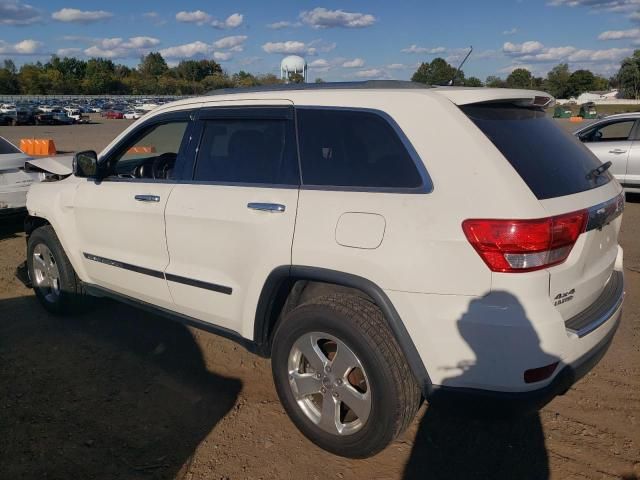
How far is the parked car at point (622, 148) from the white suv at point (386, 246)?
7582mm

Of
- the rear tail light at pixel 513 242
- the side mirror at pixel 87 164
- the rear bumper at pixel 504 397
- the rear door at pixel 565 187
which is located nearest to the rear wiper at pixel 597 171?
the rear door at pixel 565 187

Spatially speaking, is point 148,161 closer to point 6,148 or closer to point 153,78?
point 6,148

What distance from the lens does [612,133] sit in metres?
10.8

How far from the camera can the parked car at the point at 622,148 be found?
9727 mm

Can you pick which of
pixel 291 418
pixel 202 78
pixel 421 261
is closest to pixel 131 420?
pixel 291 418

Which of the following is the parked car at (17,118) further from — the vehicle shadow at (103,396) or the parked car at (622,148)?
the vehicle shadow at (103,396)

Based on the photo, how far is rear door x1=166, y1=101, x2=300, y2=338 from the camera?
3057mm

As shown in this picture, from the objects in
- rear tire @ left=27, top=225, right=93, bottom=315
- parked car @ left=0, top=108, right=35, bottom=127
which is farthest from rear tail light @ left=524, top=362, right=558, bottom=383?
parked car @ left=0, top=108, right=35, bottom=127

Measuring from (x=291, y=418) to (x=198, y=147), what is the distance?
1.78 m

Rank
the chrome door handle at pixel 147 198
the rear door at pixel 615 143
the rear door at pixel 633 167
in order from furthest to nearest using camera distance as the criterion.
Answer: the rear door at pixel 615 143 → the rear door at pixel 633 167 → the chrome door handle at pixel 147 198

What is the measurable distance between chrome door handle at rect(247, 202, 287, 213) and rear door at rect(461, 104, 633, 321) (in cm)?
106

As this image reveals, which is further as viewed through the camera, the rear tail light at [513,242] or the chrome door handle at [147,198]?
the chrome door handle at [147,198]

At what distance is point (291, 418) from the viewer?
125 inches

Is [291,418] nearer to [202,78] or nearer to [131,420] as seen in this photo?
[131,420]
